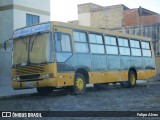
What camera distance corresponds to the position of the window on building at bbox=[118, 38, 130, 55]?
1911cm

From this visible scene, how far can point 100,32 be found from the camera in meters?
17.3

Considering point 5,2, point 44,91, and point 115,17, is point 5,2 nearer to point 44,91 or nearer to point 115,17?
point 44,91

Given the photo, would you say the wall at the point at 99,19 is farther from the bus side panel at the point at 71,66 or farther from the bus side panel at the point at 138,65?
the bus side panel at the point at 71,66

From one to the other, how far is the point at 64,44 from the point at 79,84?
196cm

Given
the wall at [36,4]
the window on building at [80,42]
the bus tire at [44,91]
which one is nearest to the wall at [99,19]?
the wall at [36,4]

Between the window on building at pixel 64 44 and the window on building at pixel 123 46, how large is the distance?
526 centimetres

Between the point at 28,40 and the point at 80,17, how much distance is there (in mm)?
52434

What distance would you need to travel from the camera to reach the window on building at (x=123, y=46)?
1911 centimetres

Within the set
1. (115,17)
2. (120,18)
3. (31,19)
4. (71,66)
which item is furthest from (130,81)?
(115,17)

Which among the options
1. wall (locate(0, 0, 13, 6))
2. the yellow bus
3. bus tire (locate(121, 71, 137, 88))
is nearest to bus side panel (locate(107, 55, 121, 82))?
the yellow bus

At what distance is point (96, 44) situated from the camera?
16688mm

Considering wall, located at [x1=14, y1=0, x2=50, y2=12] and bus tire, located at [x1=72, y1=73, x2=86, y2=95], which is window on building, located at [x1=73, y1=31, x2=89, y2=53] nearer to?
bus tire, located at [x1=72, y1=73, x2=86, y2=95]

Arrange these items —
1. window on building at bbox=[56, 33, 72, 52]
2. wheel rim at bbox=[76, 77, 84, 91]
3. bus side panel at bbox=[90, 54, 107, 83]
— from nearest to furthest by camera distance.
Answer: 1. window on building at bbox=[56, 33, 72, 52]
2. wheel rim at bbox=[76, 77, 84, 91]
3. bus side panel at bbox=[90, 54, 107, 83]

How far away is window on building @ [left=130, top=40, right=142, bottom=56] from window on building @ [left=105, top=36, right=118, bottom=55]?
230 cm
